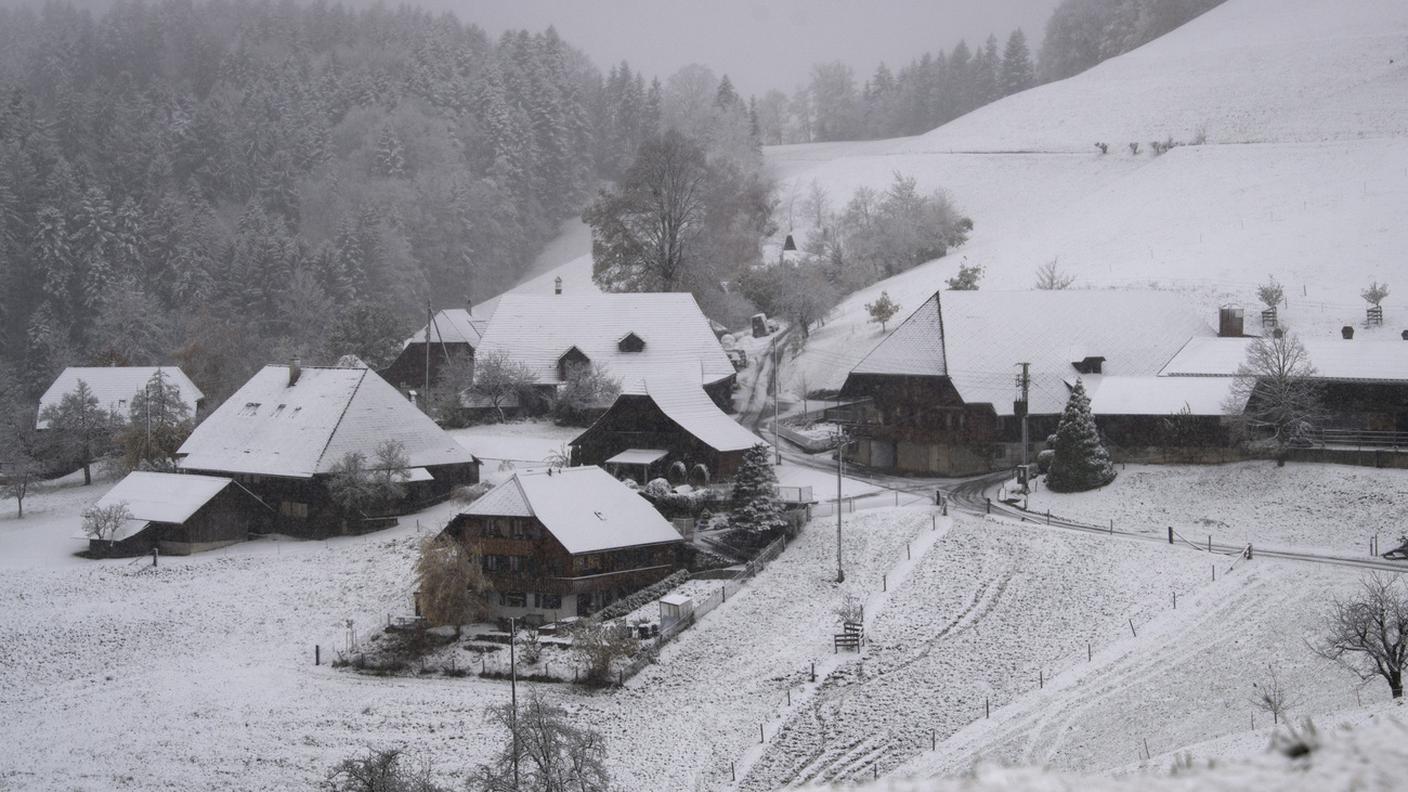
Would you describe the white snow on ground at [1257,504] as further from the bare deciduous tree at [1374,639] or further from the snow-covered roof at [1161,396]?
the bare deciduous tree at [1374,639]

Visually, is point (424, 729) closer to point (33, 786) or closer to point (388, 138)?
point (33, 786)

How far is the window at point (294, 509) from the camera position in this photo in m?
48.8

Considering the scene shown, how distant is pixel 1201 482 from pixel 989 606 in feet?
40.6

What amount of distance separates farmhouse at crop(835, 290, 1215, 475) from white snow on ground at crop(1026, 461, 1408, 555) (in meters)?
5.71

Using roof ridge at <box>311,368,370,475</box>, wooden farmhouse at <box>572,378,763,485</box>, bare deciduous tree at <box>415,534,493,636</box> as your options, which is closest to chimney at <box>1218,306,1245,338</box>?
wooden farmhouse at <box>572,378,763,485</box>

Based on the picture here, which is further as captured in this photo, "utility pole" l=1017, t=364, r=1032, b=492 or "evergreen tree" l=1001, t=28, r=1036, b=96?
"evergreen tree" l=1001, t=28, r=1036, b=96

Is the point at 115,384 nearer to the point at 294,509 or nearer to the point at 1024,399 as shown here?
the point at 294,509

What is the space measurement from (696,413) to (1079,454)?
15.8 m

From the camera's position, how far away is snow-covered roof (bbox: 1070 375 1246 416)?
1763 inches

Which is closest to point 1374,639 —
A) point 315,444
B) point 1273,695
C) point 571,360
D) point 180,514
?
point 1273,695

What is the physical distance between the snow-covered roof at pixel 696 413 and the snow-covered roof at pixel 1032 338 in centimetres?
741

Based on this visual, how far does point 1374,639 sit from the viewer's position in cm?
2558

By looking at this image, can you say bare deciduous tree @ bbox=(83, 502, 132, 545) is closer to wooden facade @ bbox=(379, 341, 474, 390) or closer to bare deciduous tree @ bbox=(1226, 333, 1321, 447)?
wooden facade @ bbox=(379, 341, 474, 390)

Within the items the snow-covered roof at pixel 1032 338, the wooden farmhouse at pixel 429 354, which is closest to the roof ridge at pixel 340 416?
the wooden farmhouse at pixel 429 354
